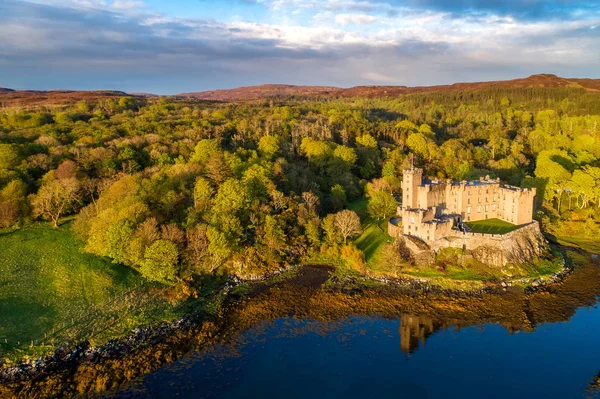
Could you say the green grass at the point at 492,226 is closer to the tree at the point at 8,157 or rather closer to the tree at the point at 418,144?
the tree at the point at 418,144

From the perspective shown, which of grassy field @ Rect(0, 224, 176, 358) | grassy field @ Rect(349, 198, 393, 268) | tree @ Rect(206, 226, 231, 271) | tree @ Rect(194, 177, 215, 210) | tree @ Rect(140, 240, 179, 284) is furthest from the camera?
tree @ Rect(194, 177, 215, 210)

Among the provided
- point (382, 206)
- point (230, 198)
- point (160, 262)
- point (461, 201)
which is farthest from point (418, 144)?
point (160, 262)

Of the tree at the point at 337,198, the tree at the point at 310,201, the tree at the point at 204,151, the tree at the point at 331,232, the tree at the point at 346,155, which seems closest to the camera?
the tree at the point at 331,232

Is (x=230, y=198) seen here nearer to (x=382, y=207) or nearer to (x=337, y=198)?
(x=337, y=198)

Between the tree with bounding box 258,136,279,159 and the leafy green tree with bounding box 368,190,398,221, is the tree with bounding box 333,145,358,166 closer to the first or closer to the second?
the tree with bounding box 258,136,279,159

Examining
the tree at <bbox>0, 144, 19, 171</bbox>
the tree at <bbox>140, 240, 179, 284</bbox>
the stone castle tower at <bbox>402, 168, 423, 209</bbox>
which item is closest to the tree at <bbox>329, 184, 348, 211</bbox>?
the stone castle tower at <bbox>402, 168, 423, 209</bbox>

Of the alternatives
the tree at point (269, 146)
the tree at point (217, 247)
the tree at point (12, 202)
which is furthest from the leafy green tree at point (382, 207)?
the tree at point (12, 202)
